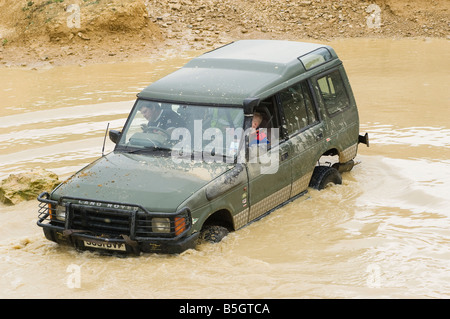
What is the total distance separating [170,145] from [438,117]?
7.50 m

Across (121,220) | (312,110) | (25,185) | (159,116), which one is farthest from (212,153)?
(25,185)

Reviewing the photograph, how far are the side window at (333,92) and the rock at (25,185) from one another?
4041 millimetres

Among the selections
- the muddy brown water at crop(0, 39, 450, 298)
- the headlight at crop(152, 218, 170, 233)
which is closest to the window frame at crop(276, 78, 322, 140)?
the muddy brown water at crop(0, 39, 450, 298)

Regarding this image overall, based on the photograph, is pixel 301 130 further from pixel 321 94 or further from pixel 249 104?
pixel 249 104

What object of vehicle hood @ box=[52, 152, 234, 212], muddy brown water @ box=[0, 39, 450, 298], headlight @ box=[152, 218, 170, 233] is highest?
vehicle hood @ box=[52, 152, 234, 212]

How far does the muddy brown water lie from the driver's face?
1.76 meters

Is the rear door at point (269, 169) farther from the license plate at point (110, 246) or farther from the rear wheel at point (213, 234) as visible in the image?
the license plate at point (110, 246)

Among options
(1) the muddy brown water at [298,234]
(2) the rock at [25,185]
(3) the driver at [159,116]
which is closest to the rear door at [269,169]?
(1) the muddy brown water at [298,234]

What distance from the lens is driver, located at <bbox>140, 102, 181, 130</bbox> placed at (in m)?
8.98

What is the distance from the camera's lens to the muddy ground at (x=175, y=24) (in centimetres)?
2264

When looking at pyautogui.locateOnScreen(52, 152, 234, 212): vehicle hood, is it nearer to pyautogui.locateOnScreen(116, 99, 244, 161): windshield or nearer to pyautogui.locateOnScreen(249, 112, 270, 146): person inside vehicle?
pyautogui.locateOnScreen(116, 99, 244, 161): windshield

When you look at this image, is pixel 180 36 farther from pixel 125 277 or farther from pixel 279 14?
pixel 125 277

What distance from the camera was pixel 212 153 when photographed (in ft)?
28.5

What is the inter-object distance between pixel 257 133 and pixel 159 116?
3.90ft
